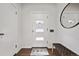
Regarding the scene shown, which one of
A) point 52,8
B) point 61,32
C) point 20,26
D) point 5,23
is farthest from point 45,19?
point 5,23

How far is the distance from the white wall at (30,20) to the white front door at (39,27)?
0.38 feet

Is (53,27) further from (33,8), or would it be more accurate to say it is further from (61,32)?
(33,8)

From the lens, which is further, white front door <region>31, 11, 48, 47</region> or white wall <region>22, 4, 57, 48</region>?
white wall <region>22, 4, 57, 48</region>

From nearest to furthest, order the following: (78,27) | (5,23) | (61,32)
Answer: (78,27)
(5,23)
(61,32)

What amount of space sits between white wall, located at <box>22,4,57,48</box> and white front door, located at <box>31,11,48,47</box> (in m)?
0.12

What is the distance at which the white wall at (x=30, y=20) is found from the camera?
126 inches

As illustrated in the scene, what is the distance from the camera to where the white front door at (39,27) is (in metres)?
2.90

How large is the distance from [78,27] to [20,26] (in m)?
1.89

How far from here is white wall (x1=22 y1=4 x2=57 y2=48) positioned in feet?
10.5

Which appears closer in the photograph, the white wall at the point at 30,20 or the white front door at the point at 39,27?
the white front door at the point at 39,27

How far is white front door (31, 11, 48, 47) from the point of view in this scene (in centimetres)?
290

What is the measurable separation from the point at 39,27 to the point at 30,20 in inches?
23.5

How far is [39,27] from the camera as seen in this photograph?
2.82 metres

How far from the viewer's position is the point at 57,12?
3.22 m
